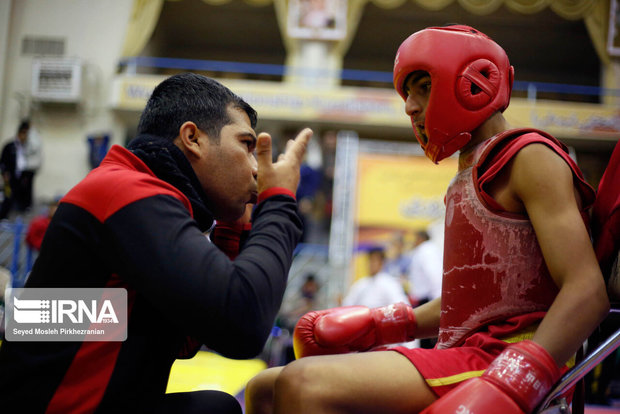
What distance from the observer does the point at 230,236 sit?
149cm

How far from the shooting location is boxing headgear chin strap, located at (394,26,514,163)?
1.39m

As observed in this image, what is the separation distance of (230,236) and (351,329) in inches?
16.6

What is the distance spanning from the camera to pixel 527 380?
1.05 meters

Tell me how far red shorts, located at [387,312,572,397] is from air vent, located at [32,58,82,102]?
1088 centimetres

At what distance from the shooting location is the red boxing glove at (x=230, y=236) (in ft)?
4.89

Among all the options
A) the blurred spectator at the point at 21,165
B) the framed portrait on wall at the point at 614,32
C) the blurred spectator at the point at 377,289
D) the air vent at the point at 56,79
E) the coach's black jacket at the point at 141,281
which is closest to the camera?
the coach's black jacket at the point at 141,281

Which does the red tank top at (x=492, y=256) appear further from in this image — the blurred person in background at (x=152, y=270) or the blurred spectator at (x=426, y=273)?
the blurred spectator at (x=426, y=273)

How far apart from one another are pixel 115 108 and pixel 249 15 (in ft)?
14.1

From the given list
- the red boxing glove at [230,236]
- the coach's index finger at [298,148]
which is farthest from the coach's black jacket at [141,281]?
the red boxing glove at [230,236]

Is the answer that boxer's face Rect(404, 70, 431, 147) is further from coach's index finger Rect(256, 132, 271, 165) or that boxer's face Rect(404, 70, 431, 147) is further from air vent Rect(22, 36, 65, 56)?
air vent Rect(22, 36, 65, 56)

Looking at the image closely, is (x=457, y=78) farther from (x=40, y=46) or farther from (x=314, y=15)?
(x=40, y=46)

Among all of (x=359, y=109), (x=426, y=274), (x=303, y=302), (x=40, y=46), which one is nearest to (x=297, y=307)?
(x=303, y=302)

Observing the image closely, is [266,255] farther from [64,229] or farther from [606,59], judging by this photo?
[606,59]

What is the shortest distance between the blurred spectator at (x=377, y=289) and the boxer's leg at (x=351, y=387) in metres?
4.09
